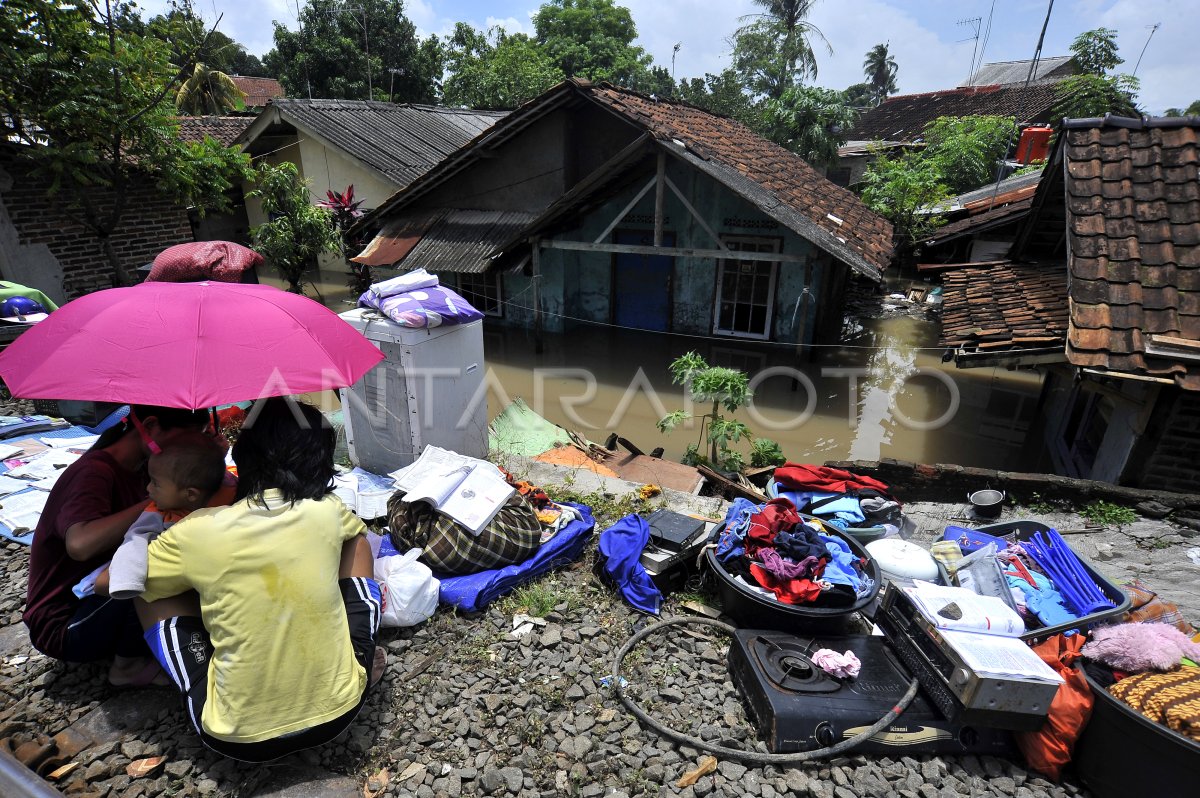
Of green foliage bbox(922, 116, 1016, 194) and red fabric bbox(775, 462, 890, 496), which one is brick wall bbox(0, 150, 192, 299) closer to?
red fabric bbox(775, 462, 890, 496)

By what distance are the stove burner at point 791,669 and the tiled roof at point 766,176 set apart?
614 cm

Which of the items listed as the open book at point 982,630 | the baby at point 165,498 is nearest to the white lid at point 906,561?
the open book at point 982,630

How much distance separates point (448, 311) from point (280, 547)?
2.81 m

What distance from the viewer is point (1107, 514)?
501cm

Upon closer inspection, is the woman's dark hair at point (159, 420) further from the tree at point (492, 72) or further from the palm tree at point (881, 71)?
the palm tree at point (881, 71)

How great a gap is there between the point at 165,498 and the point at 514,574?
2.03m

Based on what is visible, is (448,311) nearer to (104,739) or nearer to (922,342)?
(104,739)

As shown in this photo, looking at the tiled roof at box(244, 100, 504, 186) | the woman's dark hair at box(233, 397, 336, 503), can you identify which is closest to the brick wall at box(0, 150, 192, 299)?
the tiled roof at box(244, 100, 504, 186)

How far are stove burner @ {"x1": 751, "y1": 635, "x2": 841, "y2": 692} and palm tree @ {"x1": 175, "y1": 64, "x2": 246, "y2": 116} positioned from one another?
2806cm

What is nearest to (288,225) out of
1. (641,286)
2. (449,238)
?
(449,238)

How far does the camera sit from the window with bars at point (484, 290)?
41.5 feet

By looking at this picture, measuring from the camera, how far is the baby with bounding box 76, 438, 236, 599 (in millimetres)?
2375

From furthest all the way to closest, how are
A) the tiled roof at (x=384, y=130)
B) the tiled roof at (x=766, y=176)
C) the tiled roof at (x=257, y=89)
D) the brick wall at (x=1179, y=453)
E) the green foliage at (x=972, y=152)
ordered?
the tiled roof at (x=257, y=89) → the green foliage at (x=972, y=152) → the tiled roof at (x=384, y=130) → the tiled roof at (x=766, y=176) → the brick wall at (x=1179, y=453)

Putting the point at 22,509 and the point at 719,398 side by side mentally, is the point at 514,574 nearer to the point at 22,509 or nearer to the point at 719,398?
the point at 719,398
